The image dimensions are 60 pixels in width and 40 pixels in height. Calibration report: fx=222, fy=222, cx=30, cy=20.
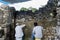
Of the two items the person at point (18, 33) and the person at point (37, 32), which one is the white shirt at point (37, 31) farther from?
the person at point (18, 33)

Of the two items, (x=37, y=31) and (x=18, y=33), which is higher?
(x=37, y=31)

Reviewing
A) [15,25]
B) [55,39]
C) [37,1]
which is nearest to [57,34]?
[55,39]

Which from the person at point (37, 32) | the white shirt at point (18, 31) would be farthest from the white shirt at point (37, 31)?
the white shirt at point (18, 31)

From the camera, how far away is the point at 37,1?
15656mm

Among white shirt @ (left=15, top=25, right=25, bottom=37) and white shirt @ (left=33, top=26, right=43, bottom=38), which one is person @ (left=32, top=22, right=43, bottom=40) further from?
white shirt @ (left=15, top=25, right=25, bottom=37)

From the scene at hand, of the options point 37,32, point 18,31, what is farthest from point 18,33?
point 37,32

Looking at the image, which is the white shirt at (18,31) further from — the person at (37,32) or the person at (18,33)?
the person at (37,32)

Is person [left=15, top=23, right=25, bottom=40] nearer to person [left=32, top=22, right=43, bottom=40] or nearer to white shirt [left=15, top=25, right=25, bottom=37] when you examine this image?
white shirt [left=15, top=25, right=25, bottom=37]

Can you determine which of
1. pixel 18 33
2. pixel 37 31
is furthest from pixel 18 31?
pixel 37 31

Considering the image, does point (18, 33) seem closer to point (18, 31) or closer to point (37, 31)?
point (18, 31)

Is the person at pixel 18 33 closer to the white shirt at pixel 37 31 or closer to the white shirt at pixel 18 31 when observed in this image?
the white shirt at pixel 18 31

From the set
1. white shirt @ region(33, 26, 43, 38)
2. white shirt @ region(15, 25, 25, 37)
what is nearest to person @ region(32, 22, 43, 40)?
white shirt @ region(33, 26, 43, 38)

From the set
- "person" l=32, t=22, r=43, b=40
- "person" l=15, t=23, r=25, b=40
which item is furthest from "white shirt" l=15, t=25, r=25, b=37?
"person" l=32, t=22, r=43, b=40

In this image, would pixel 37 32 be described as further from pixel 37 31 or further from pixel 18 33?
pixel 18 33
